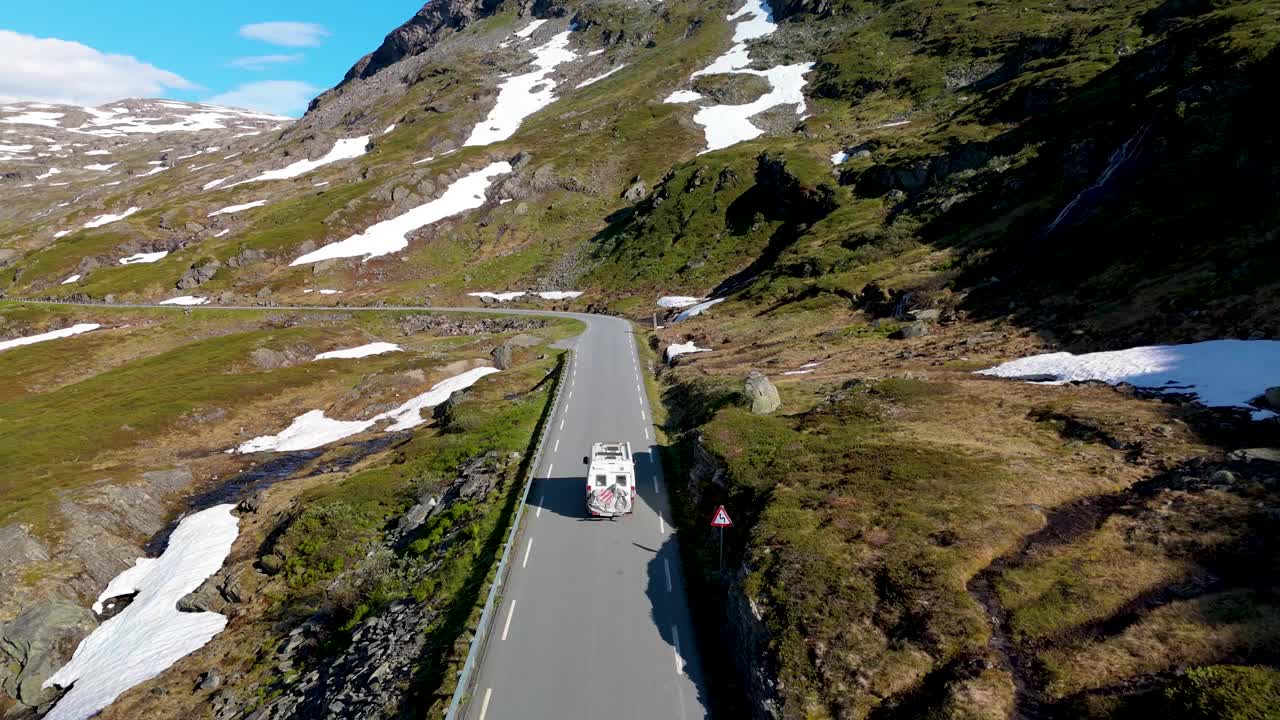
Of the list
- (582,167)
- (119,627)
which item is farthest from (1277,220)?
(582,167)

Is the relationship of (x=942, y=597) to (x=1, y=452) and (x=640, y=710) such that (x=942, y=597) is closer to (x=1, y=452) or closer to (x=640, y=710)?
(x=640, y=710)

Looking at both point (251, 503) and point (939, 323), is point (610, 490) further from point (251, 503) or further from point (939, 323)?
point (939, 323)

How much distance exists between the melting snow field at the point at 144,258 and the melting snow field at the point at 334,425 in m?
111

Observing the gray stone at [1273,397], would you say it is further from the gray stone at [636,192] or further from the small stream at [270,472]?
the gray stone at [636,192]

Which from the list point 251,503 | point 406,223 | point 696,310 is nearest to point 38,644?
point 251,503

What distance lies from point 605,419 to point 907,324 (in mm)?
24674

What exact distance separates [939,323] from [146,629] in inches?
1992

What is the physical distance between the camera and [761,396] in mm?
30422

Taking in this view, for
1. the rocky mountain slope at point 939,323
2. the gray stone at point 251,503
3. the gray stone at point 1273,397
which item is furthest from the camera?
the gray stone at point 251,503

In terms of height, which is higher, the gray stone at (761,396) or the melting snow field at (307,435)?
the gray stone at (761,396)

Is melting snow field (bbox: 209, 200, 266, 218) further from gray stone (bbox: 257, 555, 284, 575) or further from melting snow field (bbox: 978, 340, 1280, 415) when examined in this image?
melting snow field (bbox: 978, 340, 1280, 415)

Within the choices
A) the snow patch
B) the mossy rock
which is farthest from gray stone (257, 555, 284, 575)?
the snow patch

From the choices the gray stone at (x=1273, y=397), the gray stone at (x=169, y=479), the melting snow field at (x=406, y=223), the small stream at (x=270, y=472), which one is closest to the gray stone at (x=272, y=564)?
the small stream at (x=270, y=472)

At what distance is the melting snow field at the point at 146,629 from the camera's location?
22.6 metres
